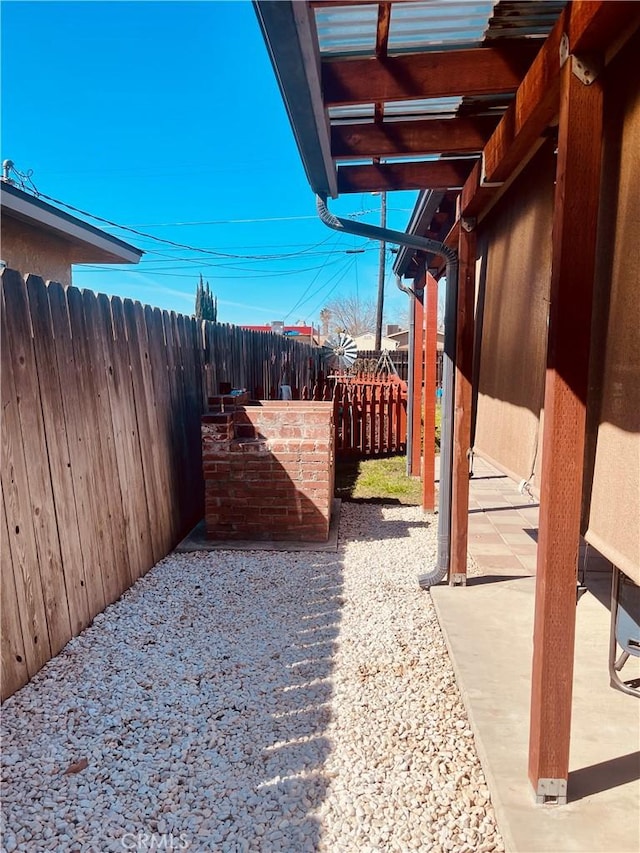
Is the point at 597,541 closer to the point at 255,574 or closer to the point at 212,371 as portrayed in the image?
the point at 255,574

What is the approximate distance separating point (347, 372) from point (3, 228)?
1186 centimetres

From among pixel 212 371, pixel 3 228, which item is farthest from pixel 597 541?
pixel 3 228

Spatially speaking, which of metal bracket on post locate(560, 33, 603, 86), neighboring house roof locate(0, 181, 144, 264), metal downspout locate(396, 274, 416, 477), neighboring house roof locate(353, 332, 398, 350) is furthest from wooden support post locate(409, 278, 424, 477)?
neighboring house roof locate(353, 332, 398, 350)

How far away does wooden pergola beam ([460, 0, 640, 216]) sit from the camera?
1248 mm

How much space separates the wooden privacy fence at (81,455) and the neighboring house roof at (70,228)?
2872 mm

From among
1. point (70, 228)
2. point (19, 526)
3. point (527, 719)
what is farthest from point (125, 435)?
point (70, 228)

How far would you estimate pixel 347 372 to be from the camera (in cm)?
1689

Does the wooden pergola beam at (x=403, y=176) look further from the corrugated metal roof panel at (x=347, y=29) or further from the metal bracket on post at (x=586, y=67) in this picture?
the metal bracket on post at (x=586, y=67)

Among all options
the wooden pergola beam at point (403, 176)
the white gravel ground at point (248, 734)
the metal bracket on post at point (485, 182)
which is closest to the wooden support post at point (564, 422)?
the white gravel ground at point (248, 734)

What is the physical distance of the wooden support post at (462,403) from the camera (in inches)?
121

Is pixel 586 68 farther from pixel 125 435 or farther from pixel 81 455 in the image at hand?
pixel 125 435

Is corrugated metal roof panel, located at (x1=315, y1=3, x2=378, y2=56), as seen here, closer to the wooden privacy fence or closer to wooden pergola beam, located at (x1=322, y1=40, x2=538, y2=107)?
wooden pergola beam, located at (x1=322, y1=40, x2=538, y2=107)

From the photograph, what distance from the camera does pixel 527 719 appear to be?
6.52 feet

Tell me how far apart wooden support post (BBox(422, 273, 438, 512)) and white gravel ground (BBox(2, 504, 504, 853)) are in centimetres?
201
